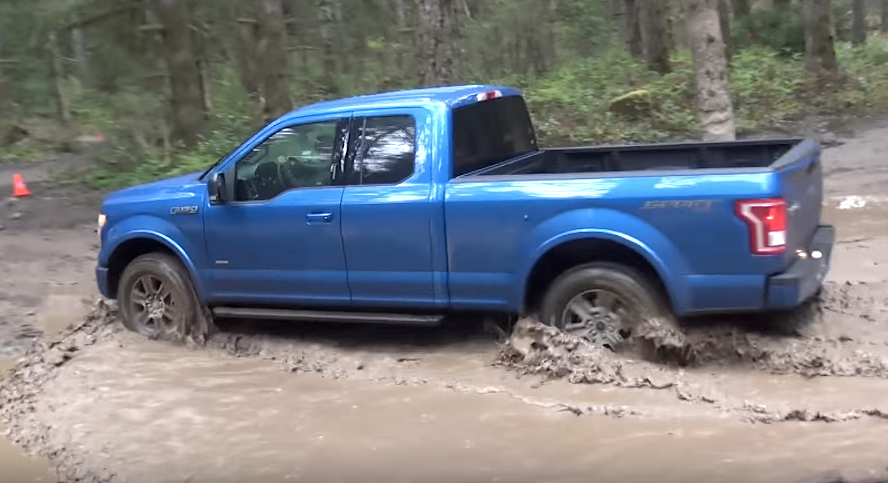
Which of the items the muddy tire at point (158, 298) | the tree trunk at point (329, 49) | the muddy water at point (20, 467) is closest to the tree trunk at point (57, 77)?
the tree trunk at point (329, 49)

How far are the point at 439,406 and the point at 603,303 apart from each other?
123cm

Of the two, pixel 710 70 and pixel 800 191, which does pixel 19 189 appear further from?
pixel 800 191

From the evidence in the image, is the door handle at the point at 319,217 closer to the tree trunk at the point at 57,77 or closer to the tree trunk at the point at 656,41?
the tree trunk at the point at 57,77

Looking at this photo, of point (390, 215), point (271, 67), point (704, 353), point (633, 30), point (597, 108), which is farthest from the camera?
point (633, 30)

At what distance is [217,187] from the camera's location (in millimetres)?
7219

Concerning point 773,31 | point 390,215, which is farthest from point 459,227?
point 773,31

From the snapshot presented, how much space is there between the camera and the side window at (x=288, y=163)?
23.3 ft

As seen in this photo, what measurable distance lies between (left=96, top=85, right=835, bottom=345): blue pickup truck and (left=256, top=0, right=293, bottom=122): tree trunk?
9.92 m

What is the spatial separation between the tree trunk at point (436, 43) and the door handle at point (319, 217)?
222 inches

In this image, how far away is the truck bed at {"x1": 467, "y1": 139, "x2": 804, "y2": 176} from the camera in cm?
713

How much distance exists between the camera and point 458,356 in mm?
6965

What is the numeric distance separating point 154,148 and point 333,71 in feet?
20.3

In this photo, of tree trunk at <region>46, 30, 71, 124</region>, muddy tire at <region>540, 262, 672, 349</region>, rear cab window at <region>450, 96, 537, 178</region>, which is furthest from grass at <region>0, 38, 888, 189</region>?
muddy tire at <region>540, 262, 672, 349</region>

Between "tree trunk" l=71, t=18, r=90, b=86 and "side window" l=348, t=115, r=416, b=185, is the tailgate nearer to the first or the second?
Result: "side window" l=348, t=115, r=416, b=185
